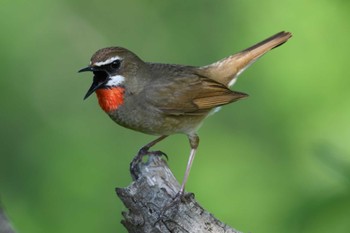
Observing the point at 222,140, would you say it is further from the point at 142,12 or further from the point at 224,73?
the point at 142,12

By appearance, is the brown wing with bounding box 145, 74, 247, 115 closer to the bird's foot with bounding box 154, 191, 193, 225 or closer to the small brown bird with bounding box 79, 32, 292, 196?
the small brown bird with bounding box 79, 32, 292, 196

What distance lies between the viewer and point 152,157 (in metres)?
5.14

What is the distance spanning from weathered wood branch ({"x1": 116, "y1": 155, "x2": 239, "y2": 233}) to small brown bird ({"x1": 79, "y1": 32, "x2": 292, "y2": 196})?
0.75 m

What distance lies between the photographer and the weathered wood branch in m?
4.43

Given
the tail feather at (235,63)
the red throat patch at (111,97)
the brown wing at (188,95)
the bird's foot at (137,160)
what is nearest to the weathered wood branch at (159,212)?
the bird's foot at (137,160)

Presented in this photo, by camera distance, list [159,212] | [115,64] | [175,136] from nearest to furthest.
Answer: [159,212], [115,64], [175,136]

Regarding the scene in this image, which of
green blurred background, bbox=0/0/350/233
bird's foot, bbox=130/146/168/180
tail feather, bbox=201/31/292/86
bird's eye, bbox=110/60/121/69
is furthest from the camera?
green blurred background, bbox=0/0/350/233

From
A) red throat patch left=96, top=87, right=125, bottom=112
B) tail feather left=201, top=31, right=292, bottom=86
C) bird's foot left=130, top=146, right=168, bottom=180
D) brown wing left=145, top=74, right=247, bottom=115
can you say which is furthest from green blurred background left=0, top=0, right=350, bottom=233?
red throat patch left=96, top=87, right=125, bottom=112

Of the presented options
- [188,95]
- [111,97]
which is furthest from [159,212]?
[188,95]

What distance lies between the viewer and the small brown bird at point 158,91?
562 cm

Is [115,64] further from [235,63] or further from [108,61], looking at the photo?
[235,63]

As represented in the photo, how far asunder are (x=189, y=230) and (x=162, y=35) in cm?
552

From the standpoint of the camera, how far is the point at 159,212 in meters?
4.44

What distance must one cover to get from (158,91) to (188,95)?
0.27 metres
